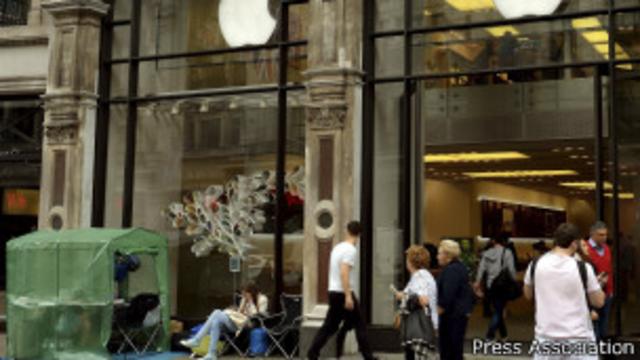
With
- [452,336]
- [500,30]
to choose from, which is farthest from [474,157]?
[452,336]

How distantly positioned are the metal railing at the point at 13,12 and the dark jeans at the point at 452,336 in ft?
37.0

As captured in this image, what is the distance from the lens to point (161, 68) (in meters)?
16.0

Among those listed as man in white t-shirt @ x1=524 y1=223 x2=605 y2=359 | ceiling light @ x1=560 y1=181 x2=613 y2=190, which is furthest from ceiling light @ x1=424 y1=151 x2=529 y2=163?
man in white t-shirt @ x1=524 y1=223 x2=605 y2=359

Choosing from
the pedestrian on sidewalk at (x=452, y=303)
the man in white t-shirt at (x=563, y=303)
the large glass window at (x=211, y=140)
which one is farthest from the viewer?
the large glass window at (x=211, y=140)

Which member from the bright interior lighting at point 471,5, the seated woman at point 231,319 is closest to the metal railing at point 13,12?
the seated woman at point 231,319

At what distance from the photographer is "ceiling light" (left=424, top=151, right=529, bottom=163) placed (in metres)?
14.6

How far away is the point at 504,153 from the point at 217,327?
541 centimetres

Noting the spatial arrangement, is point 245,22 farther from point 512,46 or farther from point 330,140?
point 512,46

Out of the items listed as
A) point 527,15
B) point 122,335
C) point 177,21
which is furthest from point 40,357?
point 527,15

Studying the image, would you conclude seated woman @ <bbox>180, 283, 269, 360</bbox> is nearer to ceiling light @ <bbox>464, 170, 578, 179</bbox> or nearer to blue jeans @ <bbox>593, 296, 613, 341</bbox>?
ceiling light @ <bbox>464, 170, 578, 179</bbox>

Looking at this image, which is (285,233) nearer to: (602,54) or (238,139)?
(238,139)

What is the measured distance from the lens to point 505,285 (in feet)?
47.7

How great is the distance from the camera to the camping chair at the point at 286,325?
13.4 meters

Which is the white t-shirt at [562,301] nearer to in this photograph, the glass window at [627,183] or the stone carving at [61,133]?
the glass window at [627,183]
